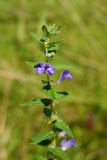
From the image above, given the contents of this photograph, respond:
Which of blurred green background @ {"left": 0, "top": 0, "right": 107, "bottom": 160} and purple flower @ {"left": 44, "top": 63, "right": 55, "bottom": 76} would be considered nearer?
purple flower @ {"left": 44, "top": 63, "right": 55, "bottom": 76}

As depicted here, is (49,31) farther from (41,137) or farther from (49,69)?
(41,137)

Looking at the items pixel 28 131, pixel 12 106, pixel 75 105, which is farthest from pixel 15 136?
pixel 75 105

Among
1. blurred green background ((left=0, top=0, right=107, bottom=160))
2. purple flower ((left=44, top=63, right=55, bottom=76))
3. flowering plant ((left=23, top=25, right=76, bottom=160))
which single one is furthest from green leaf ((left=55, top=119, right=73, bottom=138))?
blurred green background ((left=0, top=0, right=107, bottom=160))

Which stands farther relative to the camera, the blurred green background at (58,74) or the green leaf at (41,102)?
the blurred green background at (58,74)

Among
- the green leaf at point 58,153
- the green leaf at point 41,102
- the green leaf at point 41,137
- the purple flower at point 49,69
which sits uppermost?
the purple flower at point 49,69

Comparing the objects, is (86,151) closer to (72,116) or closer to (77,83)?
(72,116)

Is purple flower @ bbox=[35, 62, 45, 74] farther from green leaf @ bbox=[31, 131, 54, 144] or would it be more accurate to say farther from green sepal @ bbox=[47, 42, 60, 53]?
green leaf @ bbox=[31, 131, 54, 144]

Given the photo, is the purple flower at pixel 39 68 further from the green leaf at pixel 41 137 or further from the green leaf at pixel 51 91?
the green leaf at pixel 41 137

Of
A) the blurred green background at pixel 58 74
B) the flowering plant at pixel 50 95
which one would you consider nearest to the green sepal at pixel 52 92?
the flowering plant at pixel 50 95
